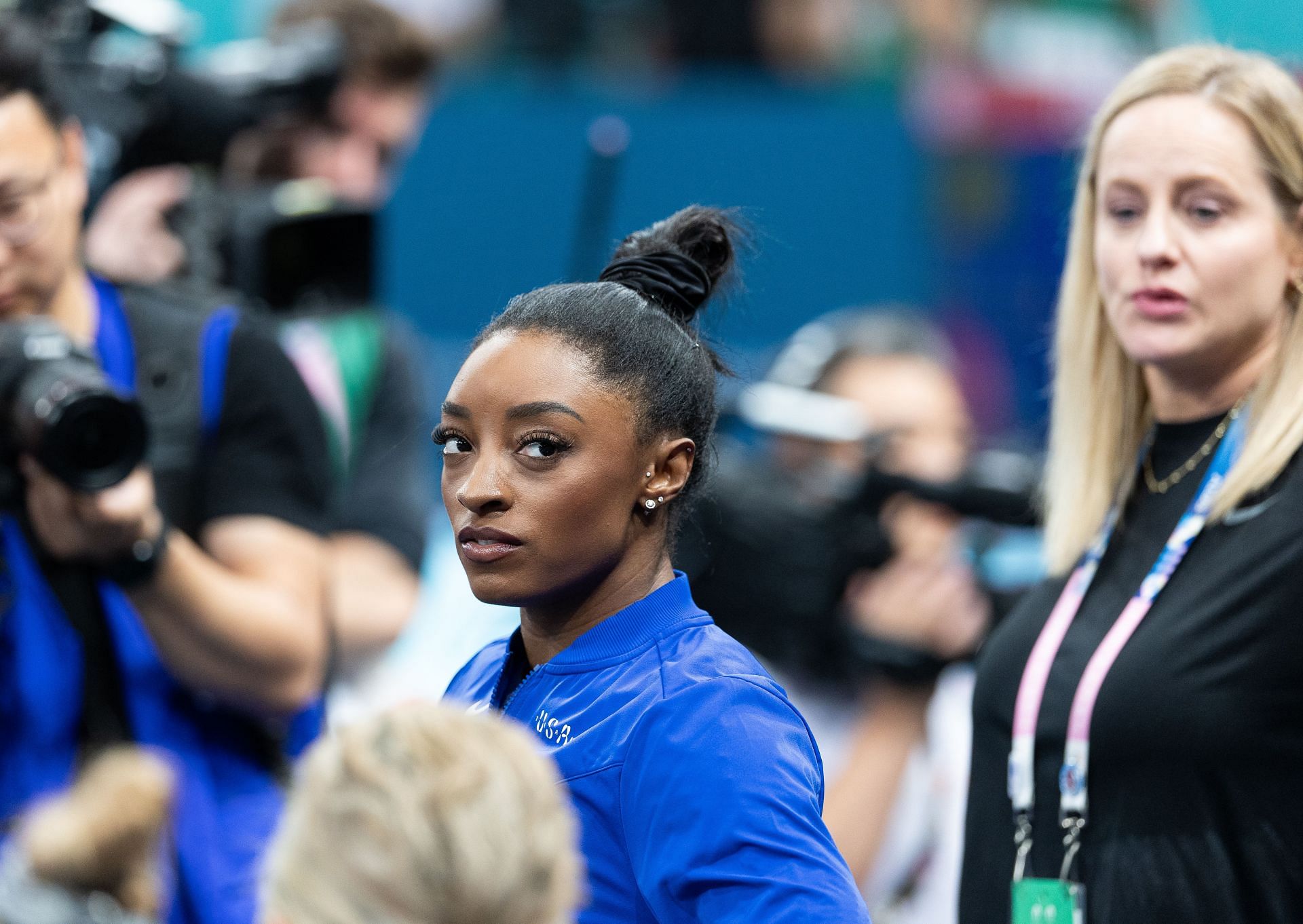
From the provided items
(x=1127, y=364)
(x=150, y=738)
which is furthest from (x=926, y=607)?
(x=150, y=738)

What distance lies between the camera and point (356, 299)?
3178 millimetres

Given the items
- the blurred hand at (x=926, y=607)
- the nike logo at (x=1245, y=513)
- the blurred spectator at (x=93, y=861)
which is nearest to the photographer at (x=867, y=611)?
the blurred hand at (x=926, y=607)

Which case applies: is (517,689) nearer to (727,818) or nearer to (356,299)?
(727,818)

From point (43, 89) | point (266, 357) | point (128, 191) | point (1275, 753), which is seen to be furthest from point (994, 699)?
point (128, 191)

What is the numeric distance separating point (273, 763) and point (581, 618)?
807 mm

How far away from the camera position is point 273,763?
7.18ft

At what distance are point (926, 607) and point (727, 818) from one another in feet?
5.15

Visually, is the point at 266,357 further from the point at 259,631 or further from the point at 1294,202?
the point at 1294,202

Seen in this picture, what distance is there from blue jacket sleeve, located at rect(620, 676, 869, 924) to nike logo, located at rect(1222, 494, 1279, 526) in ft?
2.41

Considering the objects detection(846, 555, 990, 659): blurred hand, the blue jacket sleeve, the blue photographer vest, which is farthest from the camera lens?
detection(846, 555, 990, 659): blurred hand

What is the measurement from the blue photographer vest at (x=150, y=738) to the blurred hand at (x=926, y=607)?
105 cm

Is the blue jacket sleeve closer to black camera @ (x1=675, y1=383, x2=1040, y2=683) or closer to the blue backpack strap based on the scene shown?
the blue backpack strap

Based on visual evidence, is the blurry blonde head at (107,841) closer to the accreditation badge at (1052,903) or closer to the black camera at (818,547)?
the accreditation badge at (1052,903)

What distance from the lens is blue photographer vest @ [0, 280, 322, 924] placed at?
2.01 meters
